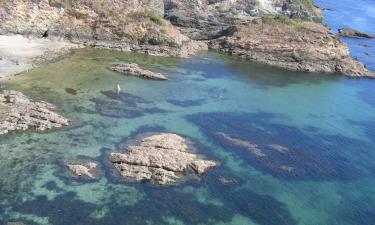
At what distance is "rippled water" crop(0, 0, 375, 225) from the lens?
124ft

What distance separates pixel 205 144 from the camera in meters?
49.8

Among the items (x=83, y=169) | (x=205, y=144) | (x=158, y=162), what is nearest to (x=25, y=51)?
(x=83, y=169)

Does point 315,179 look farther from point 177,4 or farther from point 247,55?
point 177,4

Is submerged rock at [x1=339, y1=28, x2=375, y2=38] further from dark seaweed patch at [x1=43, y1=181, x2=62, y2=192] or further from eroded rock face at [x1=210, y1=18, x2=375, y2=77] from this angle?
dark seaweed patch at [x1=43, y1=181, x2=62, y2=192]

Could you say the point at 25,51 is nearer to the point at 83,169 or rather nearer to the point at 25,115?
the point at 25,115

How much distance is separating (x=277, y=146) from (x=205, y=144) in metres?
8.10

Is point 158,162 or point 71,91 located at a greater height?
point 71,91

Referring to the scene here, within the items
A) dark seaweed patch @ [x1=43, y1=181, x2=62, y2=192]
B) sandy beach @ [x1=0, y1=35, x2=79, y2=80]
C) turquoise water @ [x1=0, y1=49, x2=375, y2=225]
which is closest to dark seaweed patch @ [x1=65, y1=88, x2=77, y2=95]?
turquoise water @ [x1=0, y1=49, x2=375, y2=225]

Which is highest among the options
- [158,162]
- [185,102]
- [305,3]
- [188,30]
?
[305,3]

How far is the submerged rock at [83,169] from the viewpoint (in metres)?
40.9

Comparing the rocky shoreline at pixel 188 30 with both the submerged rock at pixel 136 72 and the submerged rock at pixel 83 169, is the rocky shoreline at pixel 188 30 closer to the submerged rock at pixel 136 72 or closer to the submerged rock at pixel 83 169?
the submerged rock at pixel 136 72

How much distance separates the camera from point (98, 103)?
57.2 m

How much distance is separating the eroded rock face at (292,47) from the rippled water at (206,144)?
208 inches

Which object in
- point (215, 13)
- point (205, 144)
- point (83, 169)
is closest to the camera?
point (83, 169)
